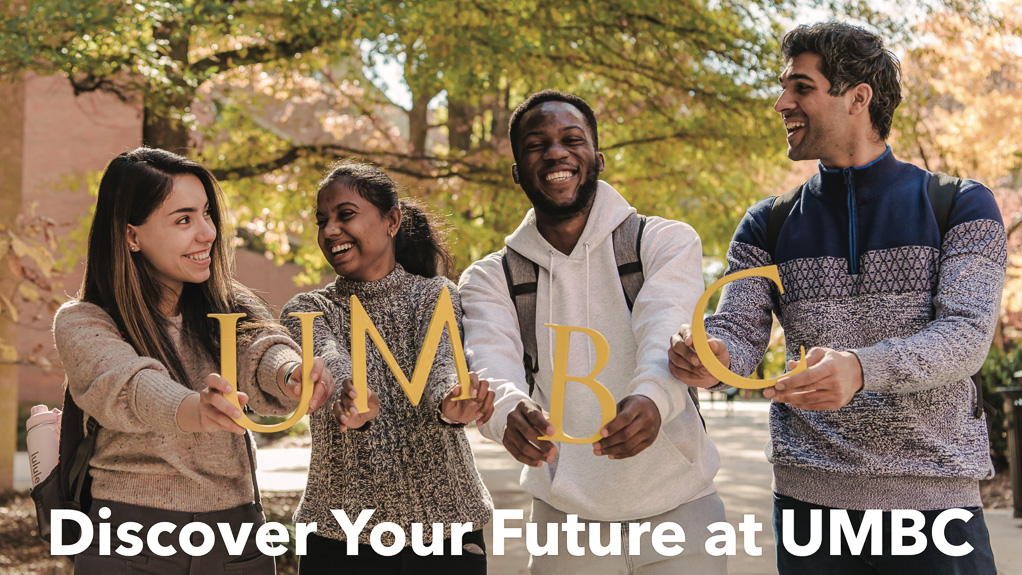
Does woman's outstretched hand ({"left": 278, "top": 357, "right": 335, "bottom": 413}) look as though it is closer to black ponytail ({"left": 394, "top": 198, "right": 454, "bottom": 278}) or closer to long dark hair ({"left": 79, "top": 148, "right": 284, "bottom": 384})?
long dark hair ({"left": 79, "top": 148, "right": 284, "bottom": 384})

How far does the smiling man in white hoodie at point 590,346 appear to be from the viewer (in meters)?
2.58

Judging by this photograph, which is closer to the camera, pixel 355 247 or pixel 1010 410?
pixel 355 247

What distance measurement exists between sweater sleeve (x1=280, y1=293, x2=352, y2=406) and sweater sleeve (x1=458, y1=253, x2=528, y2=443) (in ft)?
1.24

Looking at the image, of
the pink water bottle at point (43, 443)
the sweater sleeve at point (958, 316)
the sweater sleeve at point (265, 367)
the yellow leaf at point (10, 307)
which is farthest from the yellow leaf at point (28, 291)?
the sweater sleeve at point (958, 316)

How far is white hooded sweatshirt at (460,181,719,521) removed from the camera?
2566mm

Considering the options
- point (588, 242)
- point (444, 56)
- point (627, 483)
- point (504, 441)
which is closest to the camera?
point (504, 441)

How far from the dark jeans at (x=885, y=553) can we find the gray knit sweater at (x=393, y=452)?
3.08 ft

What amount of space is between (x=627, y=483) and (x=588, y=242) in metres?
0.74

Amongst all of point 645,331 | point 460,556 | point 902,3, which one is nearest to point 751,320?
point 645,331

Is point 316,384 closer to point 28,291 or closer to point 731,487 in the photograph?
point 28,291

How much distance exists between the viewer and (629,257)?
278 cm

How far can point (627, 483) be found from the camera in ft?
8.56

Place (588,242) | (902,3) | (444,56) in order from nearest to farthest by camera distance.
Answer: (588,242) → (444,56) → (902,3)

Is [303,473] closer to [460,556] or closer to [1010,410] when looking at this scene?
[1010,410]
